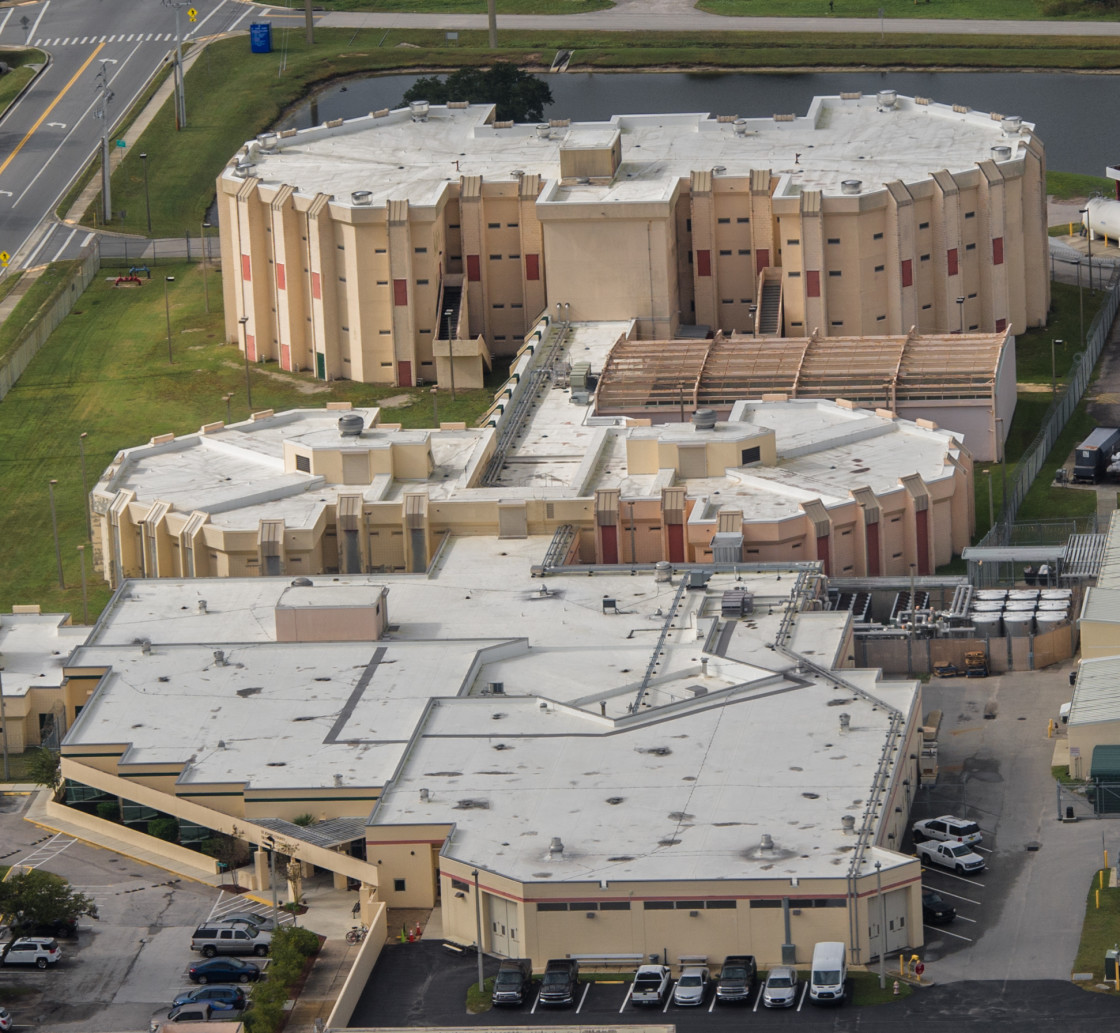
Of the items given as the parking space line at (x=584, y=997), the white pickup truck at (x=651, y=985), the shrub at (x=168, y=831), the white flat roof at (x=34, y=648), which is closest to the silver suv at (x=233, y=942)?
the shrub at (x=168, y=831)

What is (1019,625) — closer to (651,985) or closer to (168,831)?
(651,985)

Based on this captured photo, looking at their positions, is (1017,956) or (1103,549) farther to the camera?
Result: (1103,549)

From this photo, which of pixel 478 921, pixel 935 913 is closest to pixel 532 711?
pixel 478 921

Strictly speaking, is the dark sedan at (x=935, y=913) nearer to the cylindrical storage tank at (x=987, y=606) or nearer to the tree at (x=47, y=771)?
the cylindrical storage tank at (x=987, y=606)

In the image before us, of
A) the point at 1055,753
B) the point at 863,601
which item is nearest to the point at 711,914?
the point at 1055,753

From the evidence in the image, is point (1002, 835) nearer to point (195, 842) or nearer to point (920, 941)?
point (920, 941)

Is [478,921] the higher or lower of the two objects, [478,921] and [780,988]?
the higher

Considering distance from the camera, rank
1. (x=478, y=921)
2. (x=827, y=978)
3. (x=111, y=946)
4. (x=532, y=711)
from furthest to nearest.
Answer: (x=532, y=711) → (x=111, y=946) → (x=478, y=921) → (x=827, y=978)
